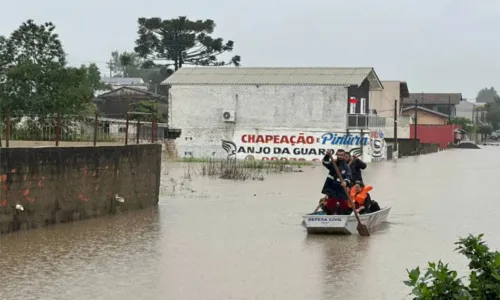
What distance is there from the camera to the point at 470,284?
647 centimetres

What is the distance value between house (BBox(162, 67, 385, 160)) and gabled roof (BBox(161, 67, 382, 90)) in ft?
0.19

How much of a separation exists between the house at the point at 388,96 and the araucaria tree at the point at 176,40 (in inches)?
525

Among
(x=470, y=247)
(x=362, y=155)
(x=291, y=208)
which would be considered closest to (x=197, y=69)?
(x=362, y=155)

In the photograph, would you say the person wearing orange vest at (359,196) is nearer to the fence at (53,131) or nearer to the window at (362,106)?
the fence at (53,131)

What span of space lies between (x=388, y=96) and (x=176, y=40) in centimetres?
2051

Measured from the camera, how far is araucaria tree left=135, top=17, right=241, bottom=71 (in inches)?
2751

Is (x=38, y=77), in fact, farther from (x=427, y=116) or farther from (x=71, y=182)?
(x=427, y=116)

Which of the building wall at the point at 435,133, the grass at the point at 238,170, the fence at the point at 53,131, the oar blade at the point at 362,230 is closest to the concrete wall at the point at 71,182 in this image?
the fence at the point at 53,131

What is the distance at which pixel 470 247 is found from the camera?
22.1 ft

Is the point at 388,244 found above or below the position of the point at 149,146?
below

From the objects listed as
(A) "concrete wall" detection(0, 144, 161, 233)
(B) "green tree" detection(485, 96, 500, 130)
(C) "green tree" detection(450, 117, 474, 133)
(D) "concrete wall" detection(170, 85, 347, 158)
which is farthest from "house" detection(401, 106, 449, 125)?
(A) "concrete wall" detection(0, 144, 161, 233)

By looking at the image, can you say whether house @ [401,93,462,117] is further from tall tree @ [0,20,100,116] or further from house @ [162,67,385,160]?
tall tree @ [0,20,100,116]

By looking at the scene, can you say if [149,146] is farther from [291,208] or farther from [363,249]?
[363,249]

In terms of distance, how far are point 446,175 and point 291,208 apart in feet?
59.8
